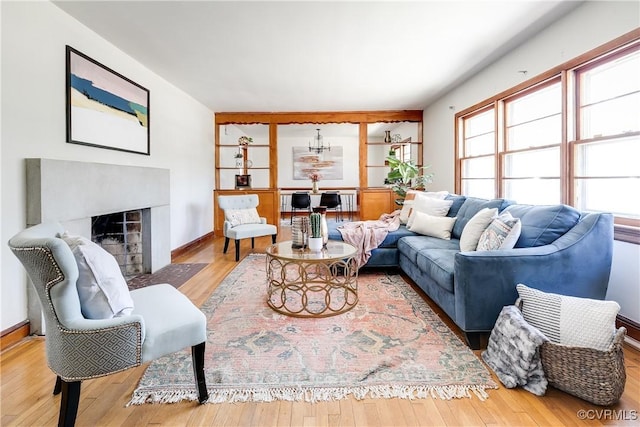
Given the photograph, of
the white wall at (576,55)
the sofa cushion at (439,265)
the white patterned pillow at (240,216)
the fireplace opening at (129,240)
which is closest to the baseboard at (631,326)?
the white wall at (576,55)

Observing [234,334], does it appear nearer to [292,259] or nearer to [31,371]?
[292,259]

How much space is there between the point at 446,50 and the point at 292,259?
9.08ft

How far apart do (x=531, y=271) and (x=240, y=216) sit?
3880mm

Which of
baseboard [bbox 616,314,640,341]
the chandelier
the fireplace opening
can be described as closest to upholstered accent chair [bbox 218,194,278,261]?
the fireplace opening

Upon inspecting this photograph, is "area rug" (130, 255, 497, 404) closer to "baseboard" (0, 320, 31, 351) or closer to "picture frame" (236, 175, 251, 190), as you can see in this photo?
"baseboard" (0, 320, 31, 351)

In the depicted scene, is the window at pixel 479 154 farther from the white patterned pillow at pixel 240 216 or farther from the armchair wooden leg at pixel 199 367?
the armchair wooden leg at pixel 199 367

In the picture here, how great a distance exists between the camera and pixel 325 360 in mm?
1932

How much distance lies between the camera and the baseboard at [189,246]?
473 centimetres

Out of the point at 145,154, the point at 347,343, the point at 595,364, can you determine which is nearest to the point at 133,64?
the point at 145,154

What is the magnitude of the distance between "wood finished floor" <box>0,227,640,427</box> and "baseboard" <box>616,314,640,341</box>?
56 centimetres

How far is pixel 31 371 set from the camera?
1857 mm

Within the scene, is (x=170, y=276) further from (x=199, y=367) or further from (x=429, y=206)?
(x=429, y=206)

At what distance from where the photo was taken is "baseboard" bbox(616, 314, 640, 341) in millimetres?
2136

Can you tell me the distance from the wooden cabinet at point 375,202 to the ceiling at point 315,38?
216cm
